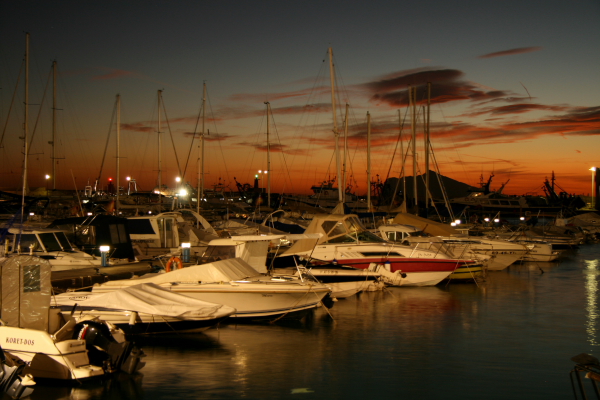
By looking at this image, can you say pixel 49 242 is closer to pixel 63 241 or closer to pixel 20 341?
pixel 63 241

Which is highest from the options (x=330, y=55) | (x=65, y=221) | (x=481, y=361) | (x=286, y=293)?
(x=330, y=55)

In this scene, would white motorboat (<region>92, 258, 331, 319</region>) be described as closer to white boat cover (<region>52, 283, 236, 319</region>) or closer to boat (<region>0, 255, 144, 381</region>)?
white boat cover (<region>52, 283, 236, 319</region>)

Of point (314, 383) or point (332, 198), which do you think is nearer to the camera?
point (314, 383)

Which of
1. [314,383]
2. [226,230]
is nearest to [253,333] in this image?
[314,383]

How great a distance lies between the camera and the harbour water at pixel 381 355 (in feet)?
38.5

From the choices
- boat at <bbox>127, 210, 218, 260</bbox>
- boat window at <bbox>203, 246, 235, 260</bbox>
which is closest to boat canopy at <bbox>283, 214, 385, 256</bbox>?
boat at <bbox>127, 210, 218, 260</bbox>

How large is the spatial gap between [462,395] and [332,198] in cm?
6826

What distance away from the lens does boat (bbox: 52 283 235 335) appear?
1341 centimetres

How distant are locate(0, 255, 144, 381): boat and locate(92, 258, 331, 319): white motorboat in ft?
12.0

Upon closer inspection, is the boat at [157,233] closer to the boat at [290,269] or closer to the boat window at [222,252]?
the boat at [290,269]

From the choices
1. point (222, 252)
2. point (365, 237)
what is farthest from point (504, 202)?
point (222, 252)

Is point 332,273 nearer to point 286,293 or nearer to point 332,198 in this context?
point 286,293

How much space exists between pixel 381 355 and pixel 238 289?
14.8ft

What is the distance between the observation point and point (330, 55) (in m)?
33.5
